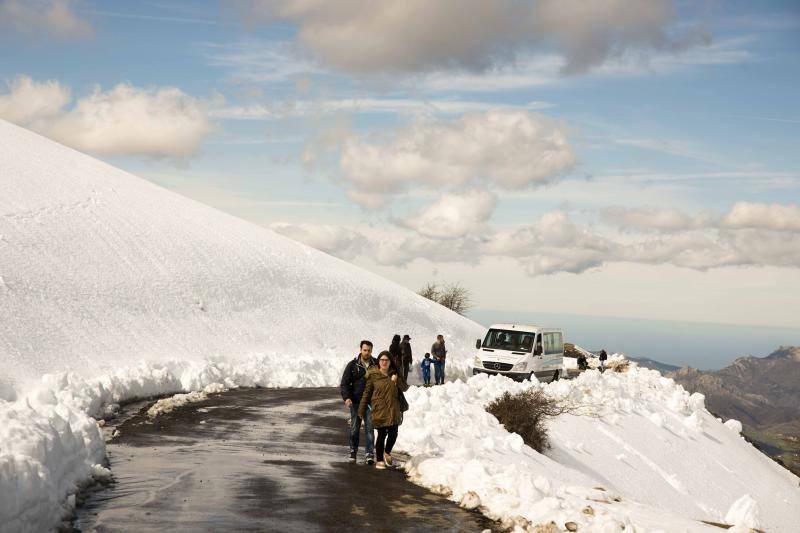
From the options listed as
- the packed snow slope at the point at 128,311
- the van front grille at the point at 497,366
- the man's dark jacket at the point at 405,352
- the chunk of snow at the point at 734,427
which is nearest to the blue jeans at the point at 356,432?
the packed snow slope at the point at 128,311

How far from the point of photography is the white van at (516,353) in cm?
2928

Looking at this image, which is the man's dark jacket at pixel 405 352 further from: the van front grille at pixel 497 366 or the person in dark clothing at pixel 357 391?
the person in dark clothing at pixel 357 391

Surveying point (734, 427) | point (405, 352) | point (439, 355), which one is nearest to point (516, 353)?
point (439, 355)

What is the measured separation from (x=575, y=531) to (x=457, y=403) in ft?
33.7

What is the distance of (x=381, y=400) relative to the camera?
44.0 feet

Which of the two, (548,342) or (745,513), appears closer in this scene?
(745,513)

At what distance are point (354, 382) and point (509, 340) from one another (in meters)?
17.1

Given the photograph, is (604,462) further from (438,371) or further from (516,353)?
(438,371)

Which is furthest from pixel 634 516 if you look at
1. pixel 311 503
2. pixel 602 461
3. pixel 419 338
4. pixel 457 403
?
pixel 419 338

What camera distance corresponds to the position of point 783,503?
3353 centimetres

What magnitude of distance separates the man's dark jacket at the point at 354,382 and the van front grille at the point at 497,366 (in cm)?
1594

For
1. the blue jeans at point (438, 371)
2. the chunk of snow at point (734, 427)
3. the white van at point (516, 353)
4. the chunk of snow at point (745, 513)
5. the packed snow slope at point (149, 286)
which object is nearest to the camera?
the chunk of snow at point (745, 513)

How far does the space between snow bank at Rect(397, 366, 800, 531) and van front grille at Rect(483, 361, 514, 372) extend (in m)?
1.92

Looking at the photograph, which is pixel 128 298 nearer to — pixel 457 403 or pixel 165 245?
pixel 165 245
